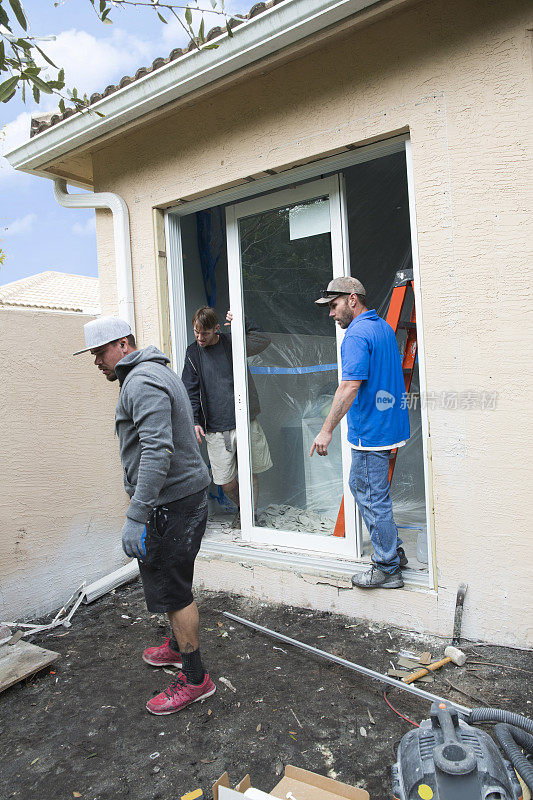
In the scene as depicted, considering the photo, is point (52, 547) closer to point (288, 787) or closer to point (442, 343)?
point (288, 787)

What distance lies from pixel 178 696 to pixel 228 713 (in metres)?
0.26

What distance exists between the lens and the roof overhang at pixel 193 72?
3.03m

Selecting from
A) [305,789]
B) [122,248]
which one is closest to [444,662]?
[305,789]

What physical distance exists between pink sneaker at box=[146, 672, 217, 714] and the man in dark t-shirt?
1.90 m

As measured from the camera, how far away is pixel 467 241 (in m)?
3.01

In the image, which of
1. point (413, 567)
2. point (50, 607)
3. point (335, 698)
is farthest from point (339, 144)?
point (50, 607)

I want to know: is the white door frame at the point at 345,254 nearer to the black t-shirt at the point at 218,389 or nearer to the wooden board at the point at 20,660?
the black t-shirt at the point at 218,389

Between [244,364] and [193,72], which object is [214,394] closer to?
[244,364]

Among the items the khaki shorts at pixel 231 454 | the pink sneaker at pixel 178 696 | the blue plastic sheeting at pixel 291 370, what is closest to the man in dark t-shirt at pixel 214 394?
the khaki shorts at pixel 231 454

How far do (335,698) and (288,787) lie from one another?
832mm

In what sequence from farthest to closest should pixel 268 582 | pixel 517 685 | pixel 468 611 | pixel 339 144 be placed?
pixel 268 582 < pixel 339 144 < pixel 468 611 < pixel 517 685

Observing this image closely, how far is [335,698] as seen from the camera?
2701mm

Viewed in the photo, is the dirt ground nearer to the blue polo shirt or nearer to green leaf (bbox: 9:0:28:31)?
the blue polo shirt

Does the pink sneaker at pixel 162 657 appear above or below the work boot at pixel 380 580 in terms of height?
below
